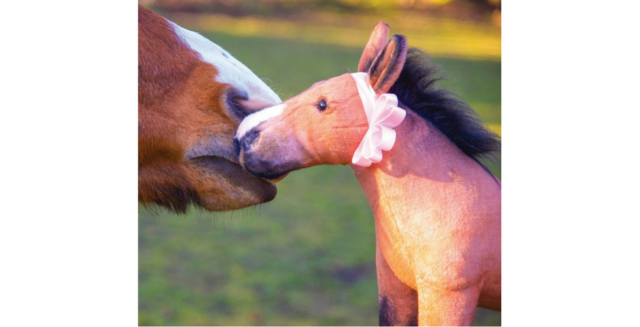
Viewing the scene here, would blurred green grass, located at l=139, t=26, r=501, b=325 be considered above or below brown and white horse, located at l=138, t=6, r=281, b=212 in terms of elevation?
below

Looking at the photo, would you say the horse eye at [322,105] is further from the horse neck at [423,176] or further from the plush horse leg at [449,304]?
the plush horse leg at [449,304]

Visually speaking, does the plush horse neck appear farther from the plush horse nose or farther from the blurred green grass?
the blurred green grass

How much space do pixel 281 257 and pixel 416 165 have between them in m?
2.05

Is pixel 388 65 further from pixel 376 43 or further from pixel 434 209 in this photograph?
pixel 434 209

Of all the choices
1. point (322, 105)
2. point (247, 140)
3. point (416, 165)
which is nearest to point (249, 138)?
point (247, 140)

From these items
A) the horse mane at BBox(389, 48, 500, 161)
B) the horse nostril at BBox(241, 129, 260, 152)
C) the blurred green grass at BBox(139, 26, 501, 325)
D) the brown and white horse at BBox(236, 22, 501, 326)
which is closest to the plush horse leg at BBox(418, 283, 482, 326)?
the brown and white horse at BBox(236, 22, 501, 326)

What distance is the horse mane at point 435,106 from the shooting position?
→ 78 centimetres

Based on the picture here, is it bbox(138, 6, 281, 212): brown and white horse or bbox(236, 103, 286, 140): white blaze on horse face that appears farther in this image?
bbox(138, 6, 281, 212): brown and white horse

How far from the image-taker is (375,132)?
729 millimetres

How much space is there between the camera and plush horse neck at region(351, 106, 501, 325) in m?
0.73

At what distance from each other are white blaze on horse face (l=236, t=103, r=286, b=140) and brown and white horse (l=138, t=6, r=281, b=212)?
100mm

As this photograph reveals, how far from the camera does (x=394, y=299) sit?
0.84 meters

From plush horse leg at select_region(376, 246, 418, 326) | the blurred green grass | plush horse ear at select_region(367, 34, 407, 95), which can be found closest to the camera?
plush horse ear at select_region(367, 34, 407, 95)
